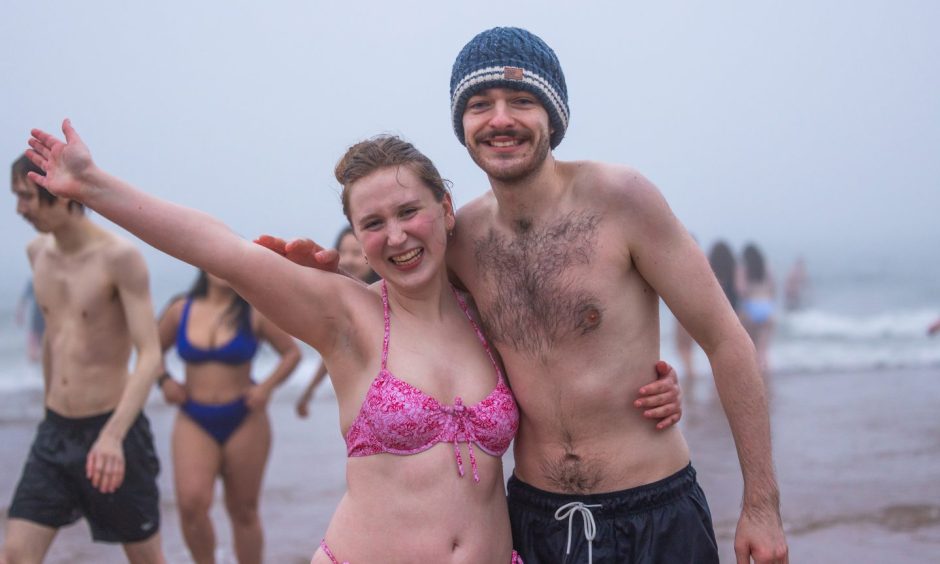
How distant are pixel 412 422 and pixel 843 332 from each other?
66.1ft

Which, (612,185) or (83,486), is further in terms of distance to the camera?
(83,486)

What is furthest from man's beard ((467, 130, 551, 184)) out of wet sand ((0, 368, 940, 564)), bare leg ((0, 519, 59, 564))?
wet sand ((0, 368, 940, 564))

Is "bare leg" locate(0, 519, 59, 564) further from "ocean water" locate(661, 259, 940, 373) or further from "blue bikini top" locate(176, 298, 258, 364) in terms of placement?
"ocean water" locate(661, 259, 940, 373)

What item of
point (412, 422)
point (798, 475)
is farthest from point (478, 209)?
point (798, 475)

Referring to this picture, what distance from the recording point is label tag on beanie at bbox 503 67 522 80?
2.83 m

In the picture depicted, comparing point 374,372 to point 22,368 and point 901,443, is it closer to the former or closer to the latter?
point 901,443

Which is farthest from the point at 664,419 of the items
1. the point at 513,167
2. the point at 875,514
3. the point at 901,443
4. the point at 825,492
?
the point at 901,443

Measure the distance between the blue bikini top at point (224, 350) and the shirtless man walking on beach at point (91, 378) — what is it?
0.61 meters

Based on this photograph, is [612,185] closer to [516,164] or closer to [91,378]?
[516,164]

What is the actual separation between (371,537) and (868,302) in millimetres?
23918

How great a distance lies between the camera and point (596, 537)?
296 cm

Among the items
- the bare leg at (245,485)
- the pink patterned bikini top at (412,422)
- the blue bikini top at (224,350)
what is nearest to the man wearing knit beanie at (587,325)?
the pink patterned bikini top at (412,422)

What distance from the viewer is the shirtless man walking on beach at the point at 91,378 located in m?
4.71

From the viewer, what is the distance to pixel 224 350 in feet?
18.5
